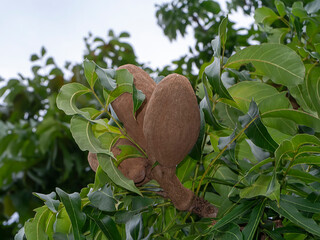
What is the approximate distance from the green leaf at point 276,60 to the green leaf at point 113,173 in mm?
230

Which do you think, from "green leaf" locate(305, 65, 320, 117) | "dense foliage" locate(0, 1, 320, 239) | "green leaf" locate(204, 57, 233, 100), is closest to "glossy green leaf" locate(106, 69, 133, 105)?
"dense foliage" locate(0, 1, 320, 239)

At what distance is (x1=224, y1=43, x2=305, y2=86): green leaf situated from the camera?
614 mm

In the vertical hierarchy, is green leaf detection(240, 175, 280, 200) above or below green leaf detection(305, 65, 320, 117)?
below

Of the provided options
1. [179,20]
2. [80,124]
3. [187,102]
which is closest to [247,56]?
[187,102]

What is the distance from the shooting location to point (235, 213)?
0.58 meters

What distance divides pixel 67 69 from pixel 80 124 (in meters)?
1.79

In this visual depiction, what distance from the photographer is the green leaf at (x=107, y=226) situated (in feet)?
2.06

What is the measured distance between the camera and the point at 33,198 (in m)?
1.94

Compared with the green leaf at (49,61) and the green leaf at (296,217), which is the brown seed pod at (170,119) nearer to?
the green leaf at (296,217)

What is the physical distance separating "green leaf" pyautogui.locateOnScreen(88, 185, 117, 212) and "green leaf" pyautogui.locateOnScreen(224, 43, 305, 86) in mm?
266

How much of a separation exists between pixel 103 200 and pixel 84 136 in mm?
99

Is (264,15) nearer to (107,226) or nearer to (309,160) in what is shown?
(309,160)

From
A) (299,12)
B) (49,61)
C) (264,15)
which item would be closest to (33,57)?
(49,61)

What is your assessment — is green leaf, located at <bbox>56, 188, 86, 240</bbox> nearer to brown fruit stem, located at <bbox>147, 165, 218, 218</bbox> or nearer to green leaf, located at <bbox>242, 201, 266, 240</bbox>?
brown fruit stem, located at <bbox>147, 165, 218, 218</bbox>
